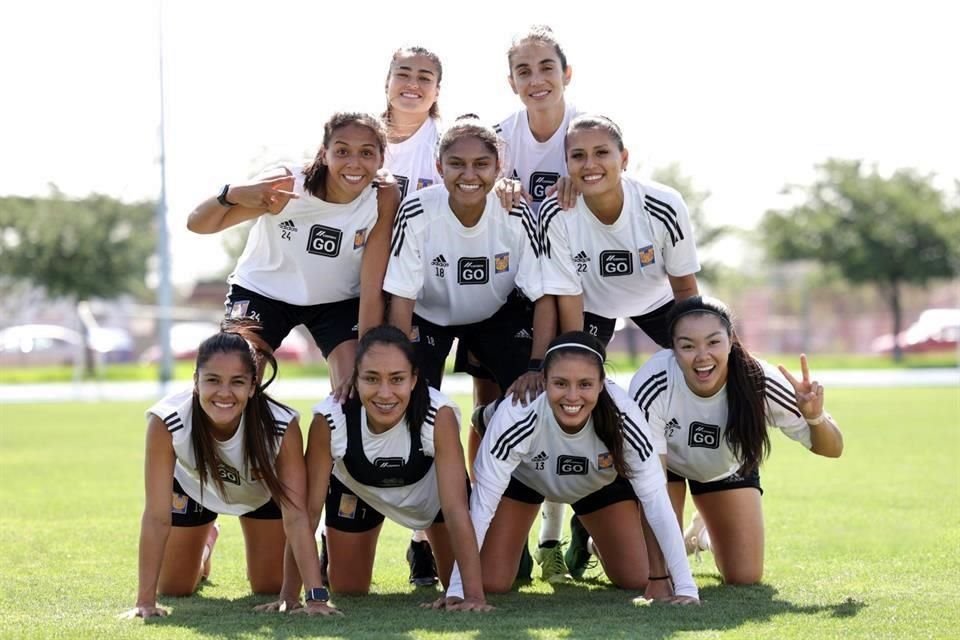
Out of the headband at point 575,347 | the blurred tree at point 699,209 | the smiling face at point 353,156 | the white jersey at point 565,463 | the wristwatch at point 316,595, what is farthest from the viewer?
the blurred tree at point 699,209

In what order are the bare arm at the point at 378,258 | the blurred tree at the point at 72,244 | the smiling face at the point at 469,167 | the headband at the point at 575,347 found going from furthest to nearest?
1. the blurred tree at the point at 72,244
2. the bare arm at the point at 378,258
3. the smiling face at the point at 469,167
4. the headband at the point at 575,347

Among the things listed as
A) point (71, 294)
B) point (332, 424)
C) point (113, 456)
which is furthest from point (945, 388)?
point (71, 294)

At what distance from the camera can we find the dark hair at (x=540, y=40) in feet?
20.2

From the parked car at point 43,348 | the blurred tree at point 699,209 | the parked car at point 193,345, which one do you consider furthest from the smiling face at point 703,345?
the blurred tree at point 699,209

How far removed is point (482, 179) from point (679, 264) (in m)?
1.04

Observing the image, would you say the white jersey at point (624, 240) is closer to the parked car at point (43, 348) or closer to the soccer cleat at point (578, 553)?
the soccer cleat at point (578, 553)

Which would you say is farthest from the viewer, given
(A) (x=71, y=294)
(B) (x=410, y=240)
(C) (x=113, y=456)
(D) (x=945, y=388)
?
(A) (x=71, y=294)

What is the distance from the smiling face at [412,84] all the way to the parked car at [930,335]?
34842 mm

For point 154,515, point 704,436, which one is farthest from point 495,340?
point 154,515

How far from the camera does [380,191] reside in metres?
5.93

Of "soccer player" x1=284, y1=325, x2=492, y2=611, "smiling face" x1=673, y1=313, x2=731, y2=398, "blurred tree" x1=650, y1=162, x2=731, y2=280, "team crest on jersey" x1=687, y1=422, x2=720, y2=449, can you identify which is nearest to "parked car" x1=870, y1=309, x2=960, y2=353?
"blurred tree" x1=650, y1=162, x2=731, y2=280

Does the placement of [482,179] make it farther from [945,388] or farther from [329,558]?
[945,388]

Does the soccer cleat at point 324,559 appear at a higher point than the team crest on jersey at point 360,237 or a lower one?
lower

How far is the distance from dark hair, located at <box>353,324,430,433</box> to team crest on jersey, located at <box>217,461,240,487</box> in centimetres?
66
